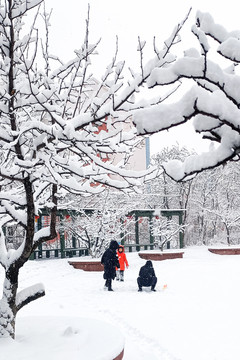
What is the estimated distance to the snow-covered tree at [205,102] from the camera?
153 centimetres

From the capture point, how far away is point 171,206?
99.8ft

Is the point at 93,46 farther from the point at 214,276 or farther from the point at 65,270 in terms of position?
the point at 65,270

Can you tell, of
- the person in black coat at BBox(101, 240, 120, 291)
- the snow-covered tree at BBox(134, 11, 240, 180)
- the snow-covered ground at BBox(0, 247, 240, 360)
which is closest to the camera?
the snow-covered tree at BBox(134, 11, 240, 180)

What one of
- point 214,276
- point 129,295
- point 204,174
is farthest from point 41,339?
point 204,174

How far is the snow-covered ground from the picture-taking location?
201 inches

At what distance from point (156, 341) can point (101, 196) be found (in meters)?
13.3

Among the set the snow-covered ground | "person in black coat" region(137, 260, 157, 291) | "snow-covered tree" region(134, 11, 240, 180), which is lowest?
the snow-covered ground

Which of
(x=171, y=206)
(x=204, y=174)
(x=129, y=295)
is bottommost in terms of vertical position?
(x=129, y=295)

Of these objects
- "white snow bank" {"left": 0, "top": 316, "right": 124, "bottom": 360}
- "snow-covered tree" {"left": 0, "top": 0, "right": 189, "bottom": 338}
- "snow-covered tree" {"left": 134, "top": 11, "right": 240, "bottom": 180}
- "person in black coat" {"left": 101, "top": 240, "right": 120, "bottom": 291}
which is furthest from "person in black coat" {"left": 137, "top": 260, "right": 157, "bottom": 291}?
"snow-covered tree" {"left": 134, "top": 11, "right": 240, "bottom": 180}

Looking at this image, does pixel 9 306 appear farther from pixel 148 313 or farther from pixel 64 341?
pixel 148 313

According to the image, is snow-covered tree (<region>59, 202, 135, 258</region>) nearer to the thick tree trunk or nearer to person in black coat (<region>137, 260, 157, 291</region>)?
person in black coat (<region>137, 260, 157, 291</region>)

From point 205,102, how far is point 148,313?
22.5 feet

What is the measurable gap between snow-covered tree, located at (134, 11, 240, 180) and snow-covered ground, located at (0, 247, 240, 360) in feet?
A: 10.7

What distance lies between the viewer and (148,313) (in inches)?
302
